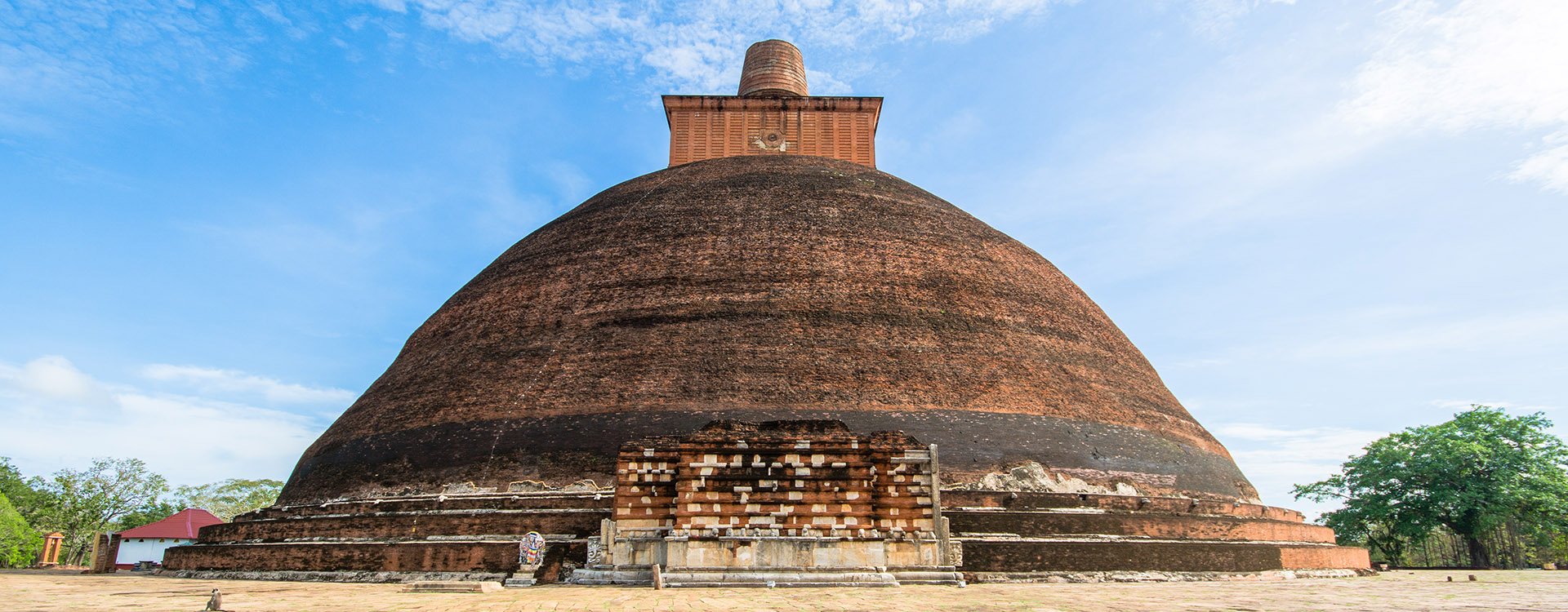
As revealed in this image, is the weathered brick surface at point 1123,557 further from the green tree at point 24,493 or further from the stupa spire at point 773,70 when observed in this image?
the green tree at point 24,493

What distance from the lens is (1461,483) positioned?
21.9 meters

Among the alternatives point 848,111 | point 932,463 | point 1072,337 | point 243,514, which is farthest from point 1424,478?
point 243,514

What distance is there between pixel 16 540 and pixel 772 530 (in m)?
31.7

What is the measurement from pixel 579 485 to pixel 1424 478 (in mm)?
21059

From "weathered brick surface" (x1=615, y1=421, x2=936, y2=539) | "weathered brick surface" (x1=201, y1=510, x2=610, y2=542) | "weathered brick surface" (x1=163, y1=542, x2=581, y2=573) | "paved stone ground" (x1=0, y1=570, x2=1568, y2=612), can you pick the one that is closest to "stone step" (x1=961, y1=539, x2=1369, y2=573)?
"paved stone ground" (x1=0, y1=570, x2=1568, y2=612)

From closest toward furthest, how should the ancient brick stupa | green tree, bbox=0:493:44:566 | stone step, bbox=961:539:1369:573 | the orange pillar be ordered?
stone step, bbox=961:539:1369:573
the ancient brick stupa
the orange pillar
green tree, bbox=0:493:44:566

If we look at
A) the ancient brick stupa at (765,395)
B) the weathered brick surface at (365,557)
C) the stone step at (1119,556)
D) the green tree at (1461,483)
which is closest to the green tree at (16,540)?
the ancient brick stupa at (765,395)

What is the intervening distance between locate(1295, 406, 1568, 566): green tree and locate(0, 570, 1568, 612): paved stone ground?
14.9 m

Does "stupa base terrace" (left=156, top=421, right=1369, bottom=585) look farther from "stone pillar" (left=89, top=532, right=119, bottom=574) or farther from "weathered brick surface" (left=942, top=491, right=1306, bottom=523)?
"stone pillar" (left=89, top=532, right=119, bottom=574)

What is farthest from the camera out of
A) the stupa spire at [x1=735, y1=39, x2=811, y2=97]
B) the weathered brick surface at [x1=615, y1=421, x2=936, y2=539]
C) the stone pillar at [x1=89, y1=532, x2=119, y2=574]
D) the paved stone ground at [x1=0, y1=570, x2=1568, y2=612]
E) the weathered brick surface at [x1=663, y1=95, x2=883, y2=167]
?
the stupa spire at [x1=735, y1=39, x2=811, y2=97]

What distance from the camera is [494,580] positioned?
9.52 m

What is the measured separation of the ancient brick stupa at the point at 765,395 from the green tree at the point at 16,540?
21943 mm

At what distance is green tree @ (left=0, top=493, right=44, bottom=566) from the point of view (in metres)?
28.5

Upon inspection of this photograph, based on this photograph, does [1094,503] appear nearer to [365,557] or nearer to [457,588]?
[457,588]
